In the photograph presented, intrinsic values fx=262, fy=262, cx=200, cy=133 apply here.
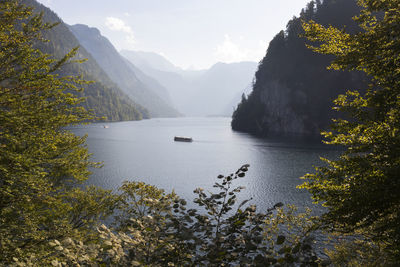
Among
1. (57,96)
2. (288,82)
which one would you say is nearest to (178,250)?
(57,96)

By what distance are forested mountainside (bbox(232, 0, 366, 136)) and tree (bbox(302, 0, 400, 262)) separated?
127m

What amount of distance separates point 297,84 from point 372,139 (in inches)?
5948

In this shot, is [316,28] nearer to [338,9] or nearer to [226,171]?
[226,171]

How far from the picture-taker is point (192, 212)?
4.86 meters

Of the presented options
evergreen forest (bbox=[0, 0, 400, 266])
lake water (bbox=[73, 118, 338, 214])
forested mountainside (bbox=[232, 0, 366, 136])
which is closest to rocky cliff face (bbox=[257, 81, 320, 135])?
forested mountainside (bbox=[232, 0, 366, 136])

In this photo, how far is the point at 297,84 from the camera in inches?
5851

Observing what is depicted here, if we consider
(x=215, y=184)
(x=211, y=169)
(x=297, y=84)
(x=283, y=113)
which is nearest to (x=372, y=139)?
(x=215, y=184)

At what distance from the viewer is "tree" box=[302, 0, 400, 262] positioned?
25.3 ft

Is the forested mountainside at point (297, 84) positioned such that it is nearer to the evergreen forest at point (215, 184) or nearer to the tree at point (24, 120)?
the evergreen forest at point (215, 184)

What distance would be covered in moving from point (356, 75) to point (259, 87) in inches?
2335

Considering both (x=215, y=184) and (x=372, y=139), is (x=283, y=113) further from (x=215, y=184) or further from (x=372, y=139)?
(x=215, y=184)

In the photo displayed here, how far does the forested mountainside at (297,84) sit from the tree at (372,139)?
127 meters

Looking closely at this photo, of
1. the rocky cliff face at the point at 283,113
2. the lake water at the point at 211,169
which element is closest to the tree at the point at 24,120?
the lake water at the point at 211,169

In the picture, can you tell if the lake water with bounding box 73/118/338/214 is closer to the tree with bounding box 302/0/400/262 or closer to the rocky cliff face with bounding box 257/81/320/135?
the tree with bounding box 302/0/400/262
